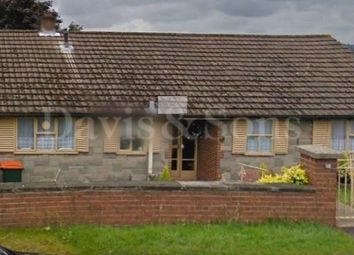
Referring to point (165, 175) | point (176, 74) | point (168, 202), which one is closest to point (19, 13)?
point (176, 74)

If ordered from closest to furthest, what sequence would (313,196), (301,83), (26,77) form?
(313,196)
(26,77)
(301,83)

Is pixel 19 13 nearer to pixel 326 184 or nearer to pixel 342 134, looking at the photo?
pixel 342 134

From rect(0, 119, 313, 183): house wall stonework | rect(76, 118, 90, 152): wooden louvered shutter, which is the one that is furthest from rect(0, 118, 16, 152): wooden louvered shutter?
rect(76, 118, 90, 152): wooden louvered shutter

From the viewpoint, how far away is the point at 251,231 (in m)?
10.2

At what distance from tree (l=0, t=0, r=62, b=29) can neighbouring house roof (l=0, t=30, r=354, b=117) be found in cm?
1191

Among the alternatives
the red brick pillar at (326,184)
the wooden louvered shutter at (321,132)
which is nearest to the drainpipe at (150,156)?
the wooden louvered shutter at (321,132)

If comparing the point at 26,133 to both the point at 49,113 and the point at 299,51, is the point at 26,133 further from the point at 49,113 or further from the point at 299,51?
the point at 299,51

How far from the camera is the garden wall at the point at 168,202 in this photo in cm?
999

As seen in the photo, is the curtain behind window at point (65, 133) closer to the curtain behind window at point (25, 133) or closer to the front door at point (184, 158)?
the curtain behind window at point (25, 133)

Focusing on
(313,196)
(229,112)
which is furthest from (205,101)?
(313,196)

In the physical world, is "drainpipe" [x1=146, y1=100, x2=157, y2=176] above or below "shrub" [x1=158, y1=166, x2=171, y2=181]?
above

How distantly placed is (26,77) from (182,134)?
17.3 ft

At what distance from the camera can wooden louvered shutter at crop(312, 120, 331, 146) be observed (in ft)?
66.8

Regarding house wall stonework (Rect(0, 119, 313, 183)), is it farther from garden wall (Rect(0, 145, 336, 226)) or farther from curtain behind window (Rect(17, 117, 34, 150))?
garden wall (Rect(0, 145, 336, 226))
